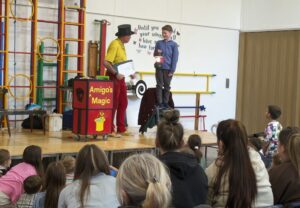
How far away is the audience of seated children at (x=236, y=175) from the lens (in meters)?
2.80

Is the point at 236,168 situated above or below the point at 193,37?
below

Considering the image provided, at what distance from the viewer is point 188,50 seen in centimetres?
1025

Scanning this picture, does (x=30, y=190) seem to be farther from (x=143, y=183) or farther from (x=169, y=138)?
(x=143, y=183)

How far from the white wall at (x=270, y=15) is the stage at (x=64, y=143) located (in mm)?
3725

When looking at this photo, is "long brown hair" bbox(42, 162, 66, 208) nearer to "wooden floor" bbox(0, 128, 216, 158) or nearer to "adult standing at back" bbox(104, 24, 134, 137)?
"wooden floor" bbox(0, 128, 216, 158)

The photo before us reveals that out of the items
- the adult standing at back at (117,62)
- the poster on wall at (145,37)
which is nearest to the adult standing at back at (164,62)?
the adult standing at back at (117,62)

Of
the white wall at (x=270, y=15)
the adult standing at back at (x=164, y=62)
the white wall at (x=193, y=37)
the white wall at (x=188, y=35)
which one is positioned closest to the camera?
the adult standing at back at (x=164, y=62)

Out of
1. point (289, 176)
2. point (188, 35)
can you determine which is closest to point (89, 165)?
point (289, 176)

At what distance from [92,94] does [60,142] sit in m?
0.73

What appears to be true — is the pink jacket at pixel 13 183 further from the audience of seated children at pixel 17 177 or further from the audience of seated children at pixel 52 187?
the audience of seated children at pixel 52 187

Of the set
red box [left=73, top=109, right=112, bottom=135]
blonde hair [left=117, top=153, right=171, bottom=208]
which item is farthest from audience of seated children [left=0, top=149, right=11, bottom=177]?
blonde hair [left=117, top=153, right=171, bottom=208]

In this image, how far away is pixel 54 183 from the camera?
3391mm

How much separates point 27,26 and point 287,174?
19.5 feet

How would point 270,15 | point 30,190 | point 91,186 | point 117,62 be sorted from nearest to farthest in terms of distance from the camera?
point 91,186
point 30,190
point 117,62
point 270,15
